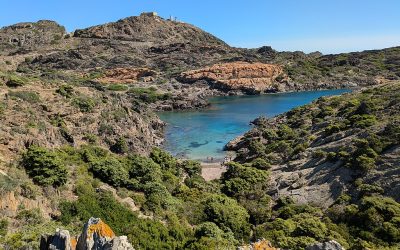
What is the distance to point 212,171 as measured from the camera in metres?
47.4

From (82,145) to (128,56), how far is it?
121191 millimetres

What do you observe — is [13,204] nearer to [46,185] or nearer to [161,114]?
[46,185]

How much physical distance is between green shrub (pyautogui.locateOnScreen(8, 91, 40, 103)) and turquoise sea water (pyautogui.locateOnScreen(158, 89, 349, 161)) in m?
23.2

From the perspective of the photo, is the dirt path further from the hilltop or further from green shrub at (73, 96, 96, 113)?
green shrub at (73, 96, 96, 113)

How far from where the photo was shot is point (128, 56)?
154250mm

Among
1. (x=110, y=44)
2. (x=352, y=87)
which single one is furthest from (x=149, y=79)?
(x=352, y=87)

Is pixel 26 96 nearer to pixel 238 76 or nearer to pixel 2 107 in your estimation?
pixel 2 107

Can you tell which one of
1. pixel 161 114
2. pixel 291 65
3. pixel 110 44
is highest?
pixel 110 44

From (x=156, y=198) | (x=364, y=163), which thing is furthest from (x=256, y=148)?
(x=156, y=198)

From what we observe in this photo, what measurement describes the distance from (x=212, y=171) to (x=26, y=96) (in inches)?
923

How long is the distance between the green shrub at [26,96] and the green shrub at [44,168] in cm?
1267

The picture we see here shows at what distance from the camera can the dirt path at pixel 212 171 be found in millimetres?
44938

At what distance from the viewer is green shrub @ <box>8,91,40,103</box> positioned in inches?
1487

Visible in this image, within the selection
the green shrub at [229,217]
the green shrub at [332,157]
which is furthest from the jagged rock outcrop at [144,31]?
the green shrub at [229,217]
